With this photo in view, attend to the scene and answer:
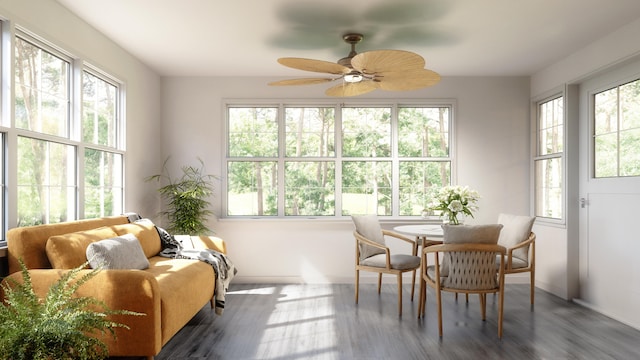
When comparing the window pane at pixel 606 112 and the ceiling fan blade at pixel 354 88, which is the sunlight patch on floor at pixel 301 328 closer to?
the ceiling fan blade at pixel 354 88

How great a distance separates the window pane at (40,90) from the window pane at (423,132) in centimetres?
382

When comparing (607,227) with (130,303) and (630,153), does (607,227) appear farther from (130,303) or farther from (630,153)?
(130,303)

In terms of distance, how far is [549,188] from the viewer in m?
5.34

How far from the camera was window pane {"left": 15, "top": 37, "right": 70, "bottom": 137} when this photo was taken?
3176 mm

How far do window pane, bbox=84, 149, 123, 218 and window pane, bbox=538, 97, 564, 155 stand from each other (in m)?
4.93

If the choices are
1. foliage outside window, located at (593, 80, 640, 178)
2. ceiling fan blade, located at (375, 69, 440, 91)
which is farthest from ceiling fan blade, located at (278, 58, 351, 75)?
foliage outside window, located at (593, 80, 640, 178)

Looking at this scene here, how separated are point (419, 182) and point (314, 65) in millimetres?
2959

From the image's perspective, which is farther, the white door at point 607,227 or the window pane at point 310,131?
the window pane at point 310,131

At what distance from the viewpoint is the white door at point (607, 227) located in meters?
3.99

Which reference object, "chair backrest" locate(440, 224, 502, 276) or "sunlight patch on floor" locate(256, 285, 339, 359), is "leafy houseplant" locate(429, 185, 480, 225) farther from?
"sunlight patch on floor" locate(256, 285, 339, 359)

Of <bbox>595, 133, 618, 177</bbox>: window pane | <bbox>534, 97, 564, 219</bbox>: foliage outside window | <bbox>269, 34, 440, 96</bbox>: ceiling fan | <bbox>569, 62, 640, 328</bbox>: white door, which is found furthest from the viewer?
<bbox>534, 97, 564, 219</bbox>: foliage outside window

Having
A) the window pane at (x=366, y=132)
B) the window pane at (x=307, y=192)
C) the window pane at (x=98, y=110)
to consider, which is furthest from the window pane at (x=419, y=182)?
the window pane at (x=98, y=110)

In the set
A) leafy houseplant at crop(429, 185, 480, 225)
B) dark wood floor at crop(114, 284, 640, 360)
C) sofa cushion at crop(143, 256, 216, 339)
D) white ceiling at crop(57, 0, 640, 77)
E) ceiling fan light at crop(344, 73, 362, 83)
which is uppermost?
→ white ceiling at crop(57, 0, 640, 77)

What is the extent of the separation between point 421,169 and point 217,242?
279 cm
